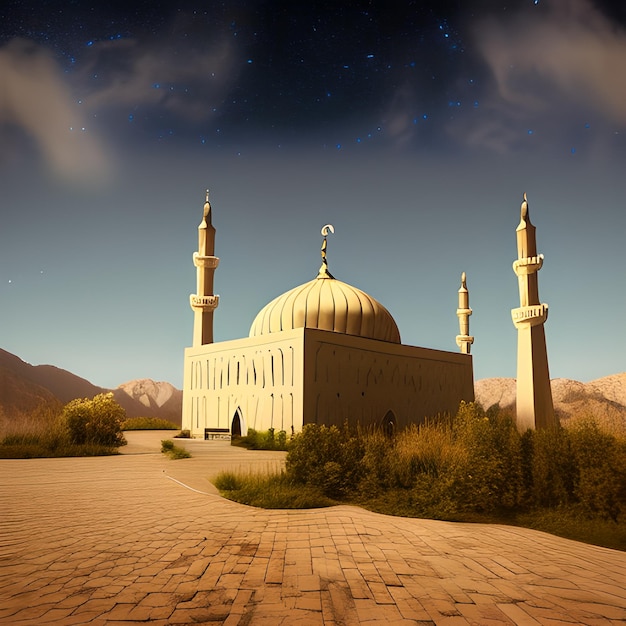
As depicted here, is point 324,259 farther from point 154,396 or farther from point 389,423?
point 154,396

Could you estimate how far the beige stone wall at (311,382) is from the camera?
2105 cm

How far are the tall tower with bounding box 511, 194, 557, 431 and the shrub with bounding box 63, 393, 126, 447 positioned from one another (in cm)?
1427

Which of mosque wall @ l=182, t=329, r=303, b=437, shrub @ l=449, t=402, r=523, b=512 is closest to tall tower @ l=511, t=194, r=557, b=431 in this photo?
mosque wall @ l=182, t=329, r=303, b=437

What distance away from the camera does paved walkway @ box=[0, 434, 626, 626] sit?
4.27 meters

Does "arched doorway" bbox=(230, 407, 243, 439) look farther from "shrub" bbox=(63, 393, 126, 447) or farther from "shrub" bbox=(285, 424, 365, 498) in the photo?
"shrub" bbox=(285, 424, 365, 498)

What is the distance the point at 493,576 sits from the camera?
537cm

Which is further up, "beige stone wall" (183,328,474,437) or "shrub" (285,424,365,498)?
"beige stone wall" (183,328,474,437)

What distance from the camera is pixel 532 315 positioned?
21438mm

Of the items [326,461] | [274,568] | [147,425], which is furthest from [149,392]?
[274,568]

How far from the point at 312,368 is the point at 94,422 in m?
7.99

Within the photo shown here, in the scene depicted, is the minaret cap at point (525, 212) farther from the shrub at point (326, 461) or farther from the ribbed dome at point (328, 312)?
the shrub at point (326, 461)

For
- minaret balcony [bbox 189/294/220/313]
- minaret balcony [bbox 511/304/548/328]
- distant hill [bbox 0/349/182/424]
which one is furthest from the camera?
distant hill [bbox 0/349/182/424]

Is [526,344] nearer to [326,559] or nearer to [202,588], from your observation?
[326,559]

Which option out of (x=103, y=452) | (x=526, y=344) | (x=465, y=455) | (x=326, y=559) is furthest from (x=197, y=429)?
(x=326, y=559)
